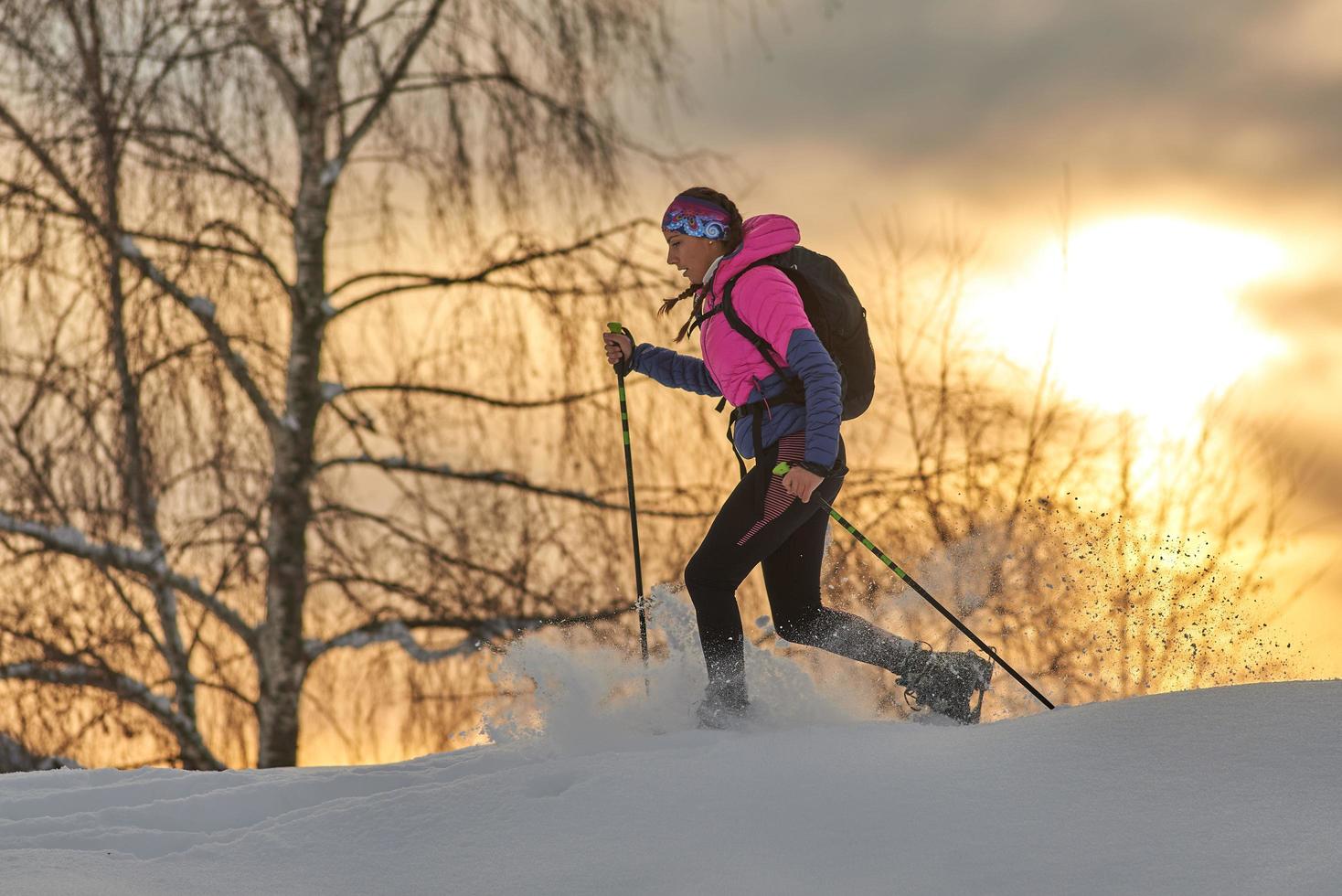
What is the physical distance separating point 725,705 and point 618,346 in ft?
4.57

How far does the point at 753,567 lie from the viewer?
3.96 m

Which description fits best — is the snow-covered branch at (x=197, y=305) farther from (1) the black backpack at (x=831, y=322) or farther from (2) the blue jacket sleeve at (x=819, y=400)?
(2) the blue jacket sleeve at (x=819, y=400)

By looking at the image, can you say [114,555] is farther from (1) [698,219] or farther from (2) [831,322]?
(2) [831,322]

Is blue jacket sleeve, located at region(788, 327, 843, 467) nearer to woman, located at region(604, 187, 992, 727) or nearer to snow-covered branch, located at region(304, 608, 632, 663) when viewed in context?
woman, located at region(604, 187, 992, 727)

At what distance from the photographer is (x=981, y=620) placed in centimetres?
745

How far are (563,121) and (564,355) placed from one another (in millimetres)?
1334

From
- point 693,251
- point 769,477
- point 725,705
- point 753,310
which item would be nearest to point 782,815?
point 725,705

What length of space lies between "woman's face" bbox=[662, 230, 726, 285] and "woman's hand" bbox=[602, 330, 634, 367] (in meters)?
0.54

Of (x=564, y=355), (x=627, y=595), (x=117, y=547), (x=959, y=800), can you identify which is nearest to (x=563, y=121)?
(x=564, y=355)

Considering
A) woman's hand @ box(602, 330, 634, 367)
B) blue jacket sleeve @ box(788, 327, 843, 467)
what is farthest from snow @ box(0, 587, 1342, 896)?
woman's hand @ box(602, 330, 634, 367)

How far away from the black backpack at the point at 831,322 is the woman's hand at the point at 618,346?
0.71m

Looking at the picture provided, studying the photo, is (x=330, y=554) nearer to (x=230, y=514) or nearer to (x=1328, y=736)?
(x=230, y=514)

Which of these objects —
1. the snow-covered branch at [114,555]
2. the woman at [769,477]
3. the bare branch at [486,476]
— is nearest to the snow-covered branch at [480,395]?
the bare branch at [486,476]

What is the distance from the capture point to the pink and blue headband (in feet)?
13.0
